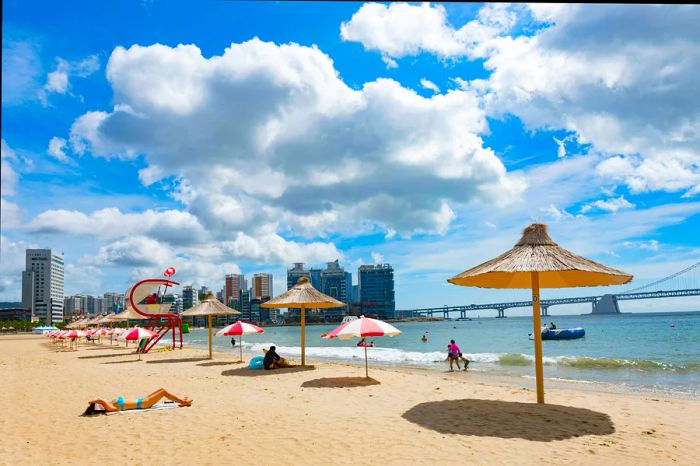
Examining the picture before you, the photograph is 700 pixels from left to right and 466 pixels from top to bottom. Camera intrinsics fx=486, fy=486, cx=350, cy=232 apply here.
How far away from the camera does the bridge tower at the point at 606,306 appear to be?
139 m

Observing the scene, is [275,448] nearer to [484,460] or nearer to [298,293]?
[484,460]

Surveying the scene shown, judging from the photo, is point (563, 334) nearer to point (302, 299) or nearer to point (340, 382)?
point (302, 299)

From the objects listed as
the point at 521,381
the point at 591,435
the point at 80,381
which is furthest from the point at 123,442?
the point at 521,381

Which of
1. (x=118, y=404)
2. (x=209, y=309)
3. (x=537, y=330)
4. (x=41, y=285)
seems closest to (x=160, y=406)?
(x=118, y=404)

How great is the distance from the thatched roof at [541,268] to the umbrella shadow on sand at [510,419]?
93.6 inches

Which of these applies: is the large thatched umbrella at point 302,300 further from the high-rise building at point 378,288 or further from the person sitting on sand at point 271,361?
the high-rise building at point 378,288

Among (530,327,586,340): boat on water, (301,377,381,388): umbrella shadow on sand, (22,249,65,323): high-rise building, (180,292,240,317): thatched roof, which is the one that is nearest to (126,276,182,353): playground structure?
(180,292,240,317): thatched roof

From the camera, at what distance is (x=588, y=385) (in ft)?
48.7

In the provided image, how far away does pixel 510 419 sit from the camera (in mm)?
A: 7949

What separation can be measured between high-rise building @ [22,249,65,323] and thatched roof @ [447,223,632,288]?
190 meters

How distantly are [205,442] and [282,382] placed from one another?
6.02 m

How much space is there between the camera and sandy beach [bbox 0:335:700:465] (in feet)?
20.5

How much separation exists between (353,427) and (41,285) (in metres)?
214

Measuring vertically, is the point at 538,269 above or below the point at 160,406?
above
